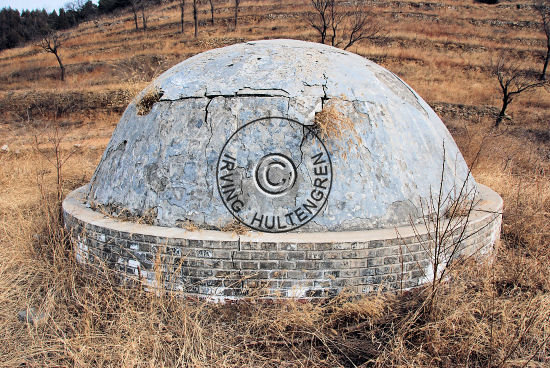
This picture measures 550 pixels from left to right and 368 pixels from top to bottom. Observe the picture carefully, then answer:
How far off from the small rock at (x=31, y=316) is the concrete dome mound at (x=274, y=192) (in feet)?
2.18

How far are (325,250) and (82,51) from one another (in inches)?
1341

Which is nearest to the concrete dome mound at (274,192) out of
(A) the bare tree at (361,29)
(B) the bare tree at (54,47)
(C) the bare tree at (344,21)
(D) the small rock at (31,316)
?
(D) the small rock at (31,316)

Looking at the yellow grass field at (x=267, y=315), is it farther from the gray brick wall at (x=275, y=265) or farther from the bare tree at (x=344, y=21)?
the bare tree at (x=344, y=21)

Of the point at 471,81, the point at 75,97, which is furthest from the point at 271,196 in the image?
the point at 471,81

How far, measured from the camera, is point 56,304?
384 cm

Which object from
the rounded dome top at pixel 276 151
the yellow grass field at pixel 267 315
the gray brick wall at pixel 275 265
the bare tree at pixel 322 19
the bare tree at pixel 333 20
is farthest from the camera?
the bare tree at pixel 333 20

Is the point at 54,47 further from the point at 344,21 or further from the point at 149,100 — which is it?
the point at 149,100

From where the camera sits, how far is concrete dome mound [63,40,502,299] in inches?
142

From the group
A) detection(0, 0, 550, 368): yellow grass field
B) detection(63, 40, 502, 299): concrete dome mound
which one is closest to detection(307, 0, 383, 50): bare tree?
detection(0, 0, 550, 368): yellow grass field

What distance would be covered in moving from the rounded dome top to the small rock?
1212 mm

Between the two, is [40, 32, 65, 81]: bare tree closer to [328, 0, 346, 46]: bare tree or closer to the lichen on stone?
[328, 0, 346, 46]: bare tree

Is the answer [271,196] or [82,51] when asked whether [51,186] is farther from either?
[82,51]

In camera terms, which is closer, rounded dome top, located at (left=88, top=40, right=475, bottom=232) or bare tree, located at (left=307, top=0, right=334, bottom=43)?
rounded dome top, located at (left=88, top=40, right=475, bottom=232)

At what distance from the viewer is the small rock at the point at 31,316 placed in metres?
3.62
